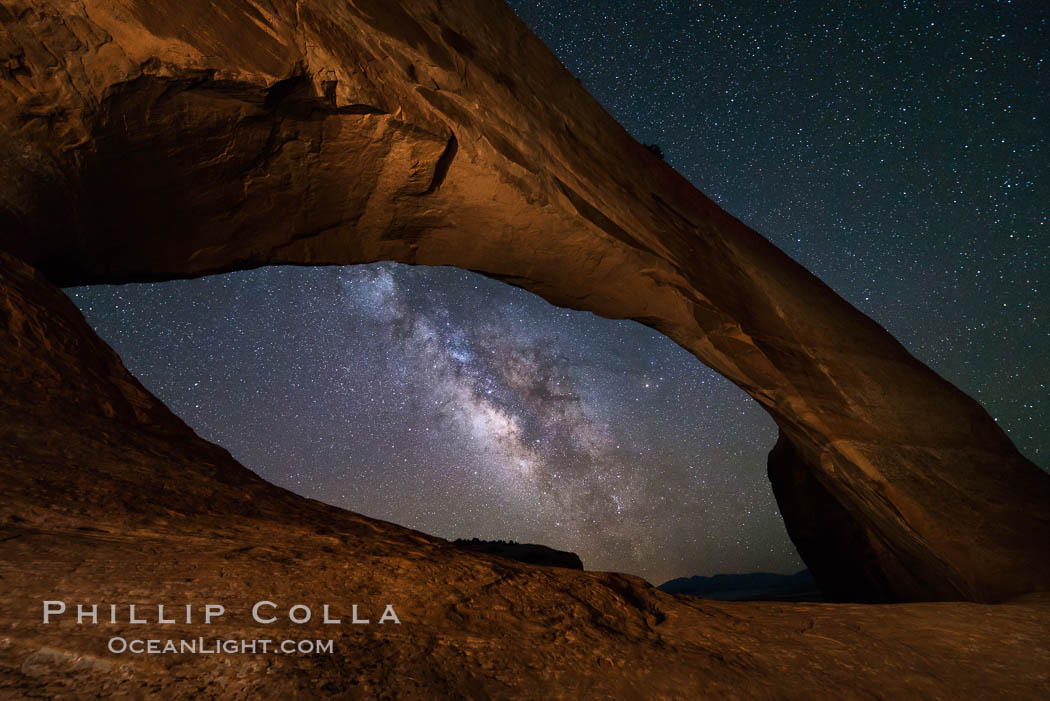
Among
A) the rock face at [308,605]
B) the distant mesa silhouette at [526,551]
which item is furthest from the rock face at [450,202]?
the distant mesa silhouette at [526,551]

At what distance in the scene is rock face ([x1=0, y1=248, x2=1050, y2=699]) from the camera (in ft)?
5.43

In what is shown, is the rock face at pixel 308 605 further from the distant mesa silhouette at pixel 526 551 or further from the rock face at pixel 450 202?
the distant mesa silhouette at pixel 526 551

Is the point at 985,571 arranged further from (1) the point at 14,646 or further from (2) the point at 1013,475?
(1) the point at 14,646

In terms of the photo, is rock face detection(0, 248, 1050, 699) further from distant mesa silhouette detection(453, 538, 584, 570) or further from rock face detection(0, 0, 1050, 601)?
distant mesa silhouette detection(453, 538, 584, 570)

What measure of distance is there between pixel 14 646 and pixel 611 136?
661 cm

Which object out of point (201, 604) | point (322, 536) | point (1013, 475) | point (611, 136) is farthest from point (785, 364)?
point (201, 604)

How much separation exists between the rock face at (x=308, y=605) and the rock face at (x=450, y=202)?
1266mm

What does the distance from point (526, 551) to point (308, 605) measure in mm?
7892

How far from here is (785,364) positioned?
643cm

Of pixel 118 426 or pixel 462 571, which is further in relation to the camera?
pixel 118 426

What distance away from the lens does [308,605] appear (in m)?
2.04

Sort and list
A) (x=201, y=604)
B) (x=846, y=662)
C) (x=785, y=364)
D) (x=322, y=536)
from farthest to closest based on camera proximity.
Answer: (x=785, y=364) < (x=322, y=536) < (x=846, y=662) < (x=201, y=604)

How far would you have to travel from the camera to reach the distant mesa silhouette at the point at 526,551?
8945mm

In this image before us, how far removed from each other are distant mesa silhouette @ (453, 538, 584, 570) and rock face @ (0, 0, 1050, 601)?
14.8 ft
